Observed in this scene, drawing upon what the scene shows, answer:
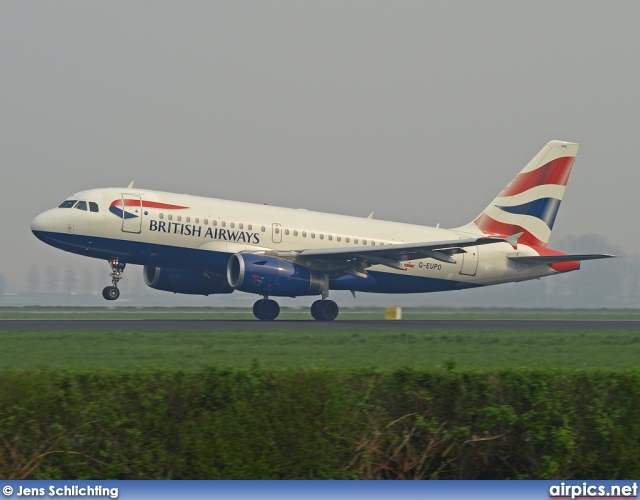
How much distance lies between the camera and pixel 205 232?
3756cm

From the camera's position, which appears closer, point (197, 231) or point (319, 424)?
point (319, 424)

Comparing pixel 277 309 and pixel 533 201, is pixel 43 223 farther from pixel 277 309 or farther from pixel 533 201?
pixel 533 201

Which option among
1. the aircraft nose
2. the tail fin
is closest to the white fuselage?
the aircraft nose

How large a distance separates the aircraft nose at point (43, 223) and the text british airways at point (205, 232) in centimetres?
395

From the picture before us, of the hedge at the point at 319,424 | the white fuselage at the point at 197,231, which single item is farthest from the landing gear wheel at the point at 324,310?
the hedge at the point at 319,424

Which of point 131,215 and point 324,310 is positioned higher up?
point 131,215

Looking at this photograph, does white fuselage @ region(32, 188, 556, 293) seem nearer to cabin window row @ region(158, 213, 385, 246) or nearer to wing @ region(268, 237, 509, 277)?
cabin window row @ region(158, 213, 385, 246)

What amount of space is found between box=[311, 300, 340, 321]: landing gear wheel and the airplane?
44 millimetres

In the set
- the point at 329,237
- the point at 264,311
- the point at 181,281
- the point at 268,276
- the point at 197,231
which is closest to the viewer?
the point at 268,276

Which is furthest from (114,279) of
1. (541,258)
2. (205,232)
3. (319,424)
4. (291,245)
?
(319,424)

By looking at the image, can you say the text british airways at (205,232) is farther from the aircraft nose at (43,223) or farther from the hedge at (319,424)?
the hedge at (319,424)

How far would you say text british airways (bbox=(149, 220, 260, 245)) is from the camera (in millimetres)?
36844

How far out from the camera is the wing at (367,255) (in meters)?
37.3

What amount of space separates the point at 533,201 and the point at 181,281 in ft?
58.6
